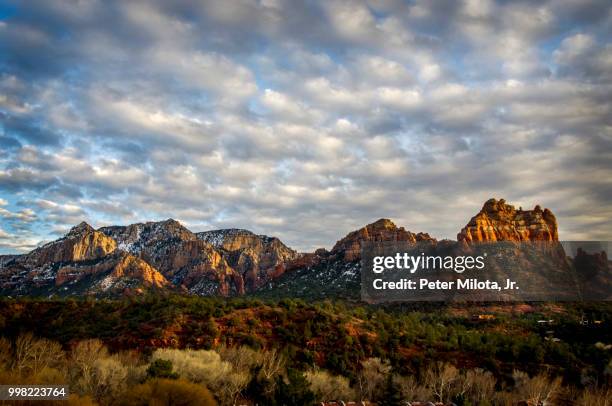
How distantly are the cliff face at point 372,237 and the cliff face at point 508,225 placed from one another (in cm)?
1752

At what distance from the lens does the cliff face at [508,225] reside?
427 ft

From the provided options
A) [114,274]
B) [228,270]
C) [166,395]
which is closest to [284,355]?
[166,395]

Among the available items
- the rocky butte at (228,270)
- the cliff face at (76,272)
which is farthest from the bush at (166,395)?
the cliff face at (76,272)

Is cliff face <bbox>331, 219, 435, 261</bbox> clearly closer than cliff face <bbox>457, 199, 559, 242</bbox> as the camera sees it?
No

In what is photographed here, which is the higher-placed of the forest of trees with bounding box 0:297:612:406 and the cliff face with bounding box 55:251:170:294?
the cliff face with bounding box 55:251:170:294

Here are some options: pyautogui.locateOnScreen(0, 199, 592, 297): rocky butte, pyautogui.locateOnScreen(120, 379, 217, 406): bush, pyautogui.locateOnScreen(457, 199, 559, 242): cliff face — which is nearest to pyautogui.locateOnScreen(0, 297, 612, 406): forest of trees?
pyautogui.locateOnScreen(120, 379, 217, 406): bush

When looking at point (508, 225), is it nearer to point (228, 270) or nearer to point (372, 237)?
point (372, 237)

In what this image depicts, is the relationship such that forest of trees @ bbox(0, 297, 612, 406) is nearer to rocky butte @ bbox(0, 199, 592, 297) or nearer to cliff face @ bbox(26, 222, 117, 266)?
rocky butte @ bbox(0, 199, 592, 297)

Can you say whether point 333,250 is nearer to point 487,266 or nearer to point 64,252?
point 487,266

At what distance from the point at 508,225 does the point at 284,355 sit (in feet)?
375

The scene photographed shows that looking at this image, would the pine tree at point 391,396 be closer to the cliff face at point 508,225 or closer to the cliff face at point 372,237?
the cliff face at point 508,225

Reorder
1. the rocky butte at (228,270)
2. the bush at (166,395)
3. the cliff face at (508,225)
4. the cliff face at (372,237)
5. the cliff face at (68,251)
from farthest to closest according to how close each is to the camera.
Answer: the cliff face at (68,251)
the cliff face at (372,237)
the rocky butte at (228,270)
the cliff face at (508,225)
the bush at (166,395)

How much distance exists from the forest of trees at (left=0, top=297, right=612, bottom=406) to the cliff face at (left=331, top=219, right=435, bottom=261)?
68521 mm

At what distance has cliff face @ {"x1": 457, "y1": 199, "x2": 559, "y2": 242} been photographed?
130m
